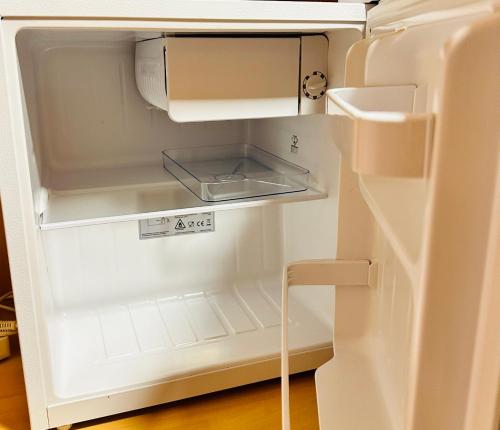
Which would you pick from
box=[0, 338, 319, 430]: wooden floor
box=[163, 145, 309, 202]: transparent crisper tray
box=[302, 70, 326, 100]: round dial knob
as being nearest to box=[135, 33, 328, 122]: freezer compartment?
box=[302, 70, 326, 100]: round dial knob

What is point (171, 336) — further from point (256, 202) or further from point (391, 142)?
point (391, 142)

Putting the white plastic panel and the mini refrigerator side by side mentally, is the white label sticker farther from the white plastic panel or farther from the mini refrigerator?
the white plastic panel

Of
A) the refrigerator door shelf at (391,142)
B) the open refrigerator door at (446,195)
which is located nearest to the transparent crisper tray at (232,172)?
the open refrigerator door at (446,195)

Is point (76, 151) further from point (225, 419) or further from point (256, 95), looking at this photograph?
point (225, 419)

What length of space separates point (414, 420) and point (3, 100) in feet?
2.11

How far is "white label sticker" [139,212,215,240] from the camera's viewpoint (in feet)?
4.22

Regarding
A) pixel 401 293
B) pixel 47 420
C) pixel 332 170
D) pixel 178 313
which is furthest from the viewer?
pixel 178 313

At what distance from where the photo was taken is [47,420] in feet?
2.99

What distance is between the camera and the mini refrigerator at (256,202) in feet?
1.36

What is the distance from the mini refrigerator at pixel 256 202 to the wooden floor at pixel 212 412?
0.03 m

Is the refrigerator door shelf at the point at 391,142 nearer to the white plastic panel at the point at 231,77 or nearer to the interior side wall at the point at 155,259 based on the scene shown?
the white plastic panel at the point at 231,77

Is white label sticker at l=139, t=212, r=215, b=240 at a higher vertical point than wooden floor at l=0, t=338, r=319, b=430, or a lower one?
higher

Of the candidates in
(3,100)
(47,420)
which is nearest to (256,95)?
(3,100)

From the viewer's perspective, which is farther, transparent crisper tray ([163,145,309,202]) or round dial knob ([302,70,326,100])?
transparent crisper tray ([163,145,309,202])
